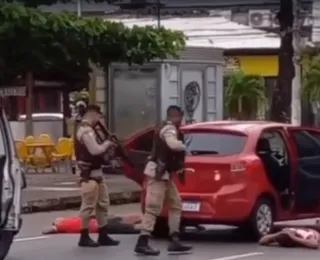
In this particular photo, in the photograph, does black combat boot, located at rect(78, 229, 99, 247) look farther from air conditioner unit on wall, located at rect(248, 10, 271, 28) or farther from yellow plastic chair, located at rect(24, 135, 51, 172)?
air conditioner unit on wall, located at rect(248, 10, 271, 28)

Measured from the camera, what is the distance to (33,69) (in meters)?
26.7

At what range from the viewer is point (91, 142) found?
1633 cm

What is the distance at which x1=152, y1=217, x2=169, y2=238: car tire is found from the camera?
1783 centimetres

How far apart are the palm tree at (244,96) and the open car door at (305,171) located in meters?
25.5

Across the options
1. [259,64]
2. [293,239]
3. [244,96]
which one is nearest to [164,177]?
[293,239]

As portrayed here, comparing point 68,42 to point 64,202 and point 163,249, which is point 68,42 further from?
point 163,249

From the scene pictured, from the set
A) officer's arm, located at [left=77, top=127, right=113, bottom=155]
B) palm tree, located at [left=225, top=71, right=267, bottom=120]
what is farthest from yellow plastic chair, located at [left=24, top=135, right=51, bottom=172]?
officer's arm, located at [left=77, top=127, right=113, bottom=155]

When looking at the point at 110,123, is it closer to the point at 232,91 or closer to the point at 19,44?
the point at 19,44

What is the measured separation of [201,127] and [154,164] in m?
1.91

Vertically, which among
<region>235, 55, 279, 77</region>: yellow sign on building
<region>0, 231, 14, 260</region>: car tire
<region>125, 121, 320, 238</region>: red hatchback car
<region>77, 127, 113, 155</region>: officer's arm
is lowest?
<region>0, 231, 14, 260</region>: car tire

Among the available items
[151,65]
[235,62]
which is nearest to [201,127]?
[151,65]

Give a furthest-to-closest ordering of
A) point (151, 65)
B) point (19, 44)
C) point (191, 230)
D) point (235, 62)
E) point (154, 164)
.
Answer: point (235, 62)
point (151, 65)
point (19, 44)
point (191, 230)
point (154, 164)

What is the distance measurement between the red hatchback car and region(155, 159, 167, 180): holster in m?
1.19

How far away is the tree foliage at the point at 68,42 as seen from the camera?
81.4 feet
